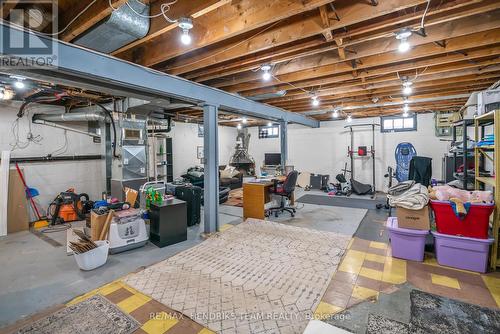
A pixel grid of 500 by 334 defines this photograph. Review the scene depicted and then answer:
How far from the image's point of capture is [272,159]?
9.12 m

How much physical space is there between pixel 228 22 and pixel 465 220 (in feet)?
10.5

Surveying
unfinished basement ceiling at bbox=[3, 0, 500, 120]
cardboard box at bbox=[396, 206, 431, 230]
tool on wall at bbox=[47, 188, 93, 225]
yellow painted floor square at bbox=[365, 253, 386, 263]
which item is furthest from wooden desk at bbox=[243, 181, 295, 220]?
tool on wall at bbox=[47, 188, 93, 225]

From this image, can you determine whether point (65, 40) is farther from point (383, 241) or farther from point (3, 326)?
point (383, 241)

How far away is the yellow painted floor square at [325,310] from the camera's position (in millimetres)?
1971

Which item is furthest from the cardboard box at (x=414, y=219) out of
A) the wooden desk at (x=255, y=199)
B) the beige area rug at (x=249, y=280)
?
the wooden desk at (x=255, y=199)

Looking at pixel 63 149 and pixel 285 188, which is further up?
pixel 63 149

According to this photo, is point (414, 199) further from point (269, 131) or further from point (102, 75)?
point (269, 131)

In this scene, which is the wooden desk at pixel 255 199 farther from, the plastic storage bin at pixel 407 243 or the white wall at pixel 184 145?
the white wall at pixel 184 145

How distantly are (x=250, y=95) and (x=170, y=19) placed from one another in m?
2.64

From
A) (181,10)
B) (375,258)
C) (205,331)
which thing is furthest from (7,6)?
(375,258)

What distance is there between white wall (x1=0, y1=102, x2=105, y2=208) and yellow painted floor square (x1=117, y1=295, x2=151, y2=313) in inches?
163

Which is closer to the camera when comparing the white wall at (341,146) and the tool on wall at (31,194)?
the tool on wall at (31,194)

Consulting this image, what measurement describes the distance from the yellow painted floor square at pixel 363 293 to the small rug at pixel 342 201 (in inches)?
140

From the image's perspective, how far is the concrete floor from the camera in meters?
2.22
